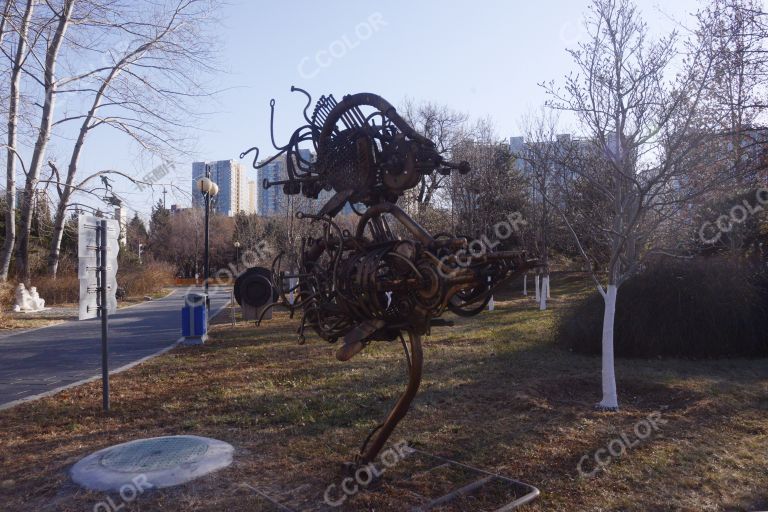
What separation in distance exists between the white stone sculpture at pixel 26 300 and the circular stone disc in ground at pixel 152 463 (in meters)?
22.6

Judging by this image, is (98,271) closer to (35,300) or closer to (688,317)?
(688,317)

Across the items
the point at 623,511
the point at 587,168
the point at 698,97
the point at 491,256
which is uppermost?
the point at 698,97

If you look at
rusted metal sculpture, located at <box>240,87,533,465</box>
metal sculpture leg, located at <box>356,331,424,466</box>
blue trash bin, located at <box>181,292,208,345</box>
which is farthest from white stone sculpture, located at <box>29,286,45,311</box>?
metal sculpture leg, located at <box>356,331,424,466</box>

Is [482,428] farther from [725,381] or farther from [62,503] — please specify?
[725,381]

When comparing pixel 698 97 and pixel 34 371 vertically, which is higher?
pixel 698 97

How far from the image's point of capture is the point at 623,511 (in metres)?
5.03

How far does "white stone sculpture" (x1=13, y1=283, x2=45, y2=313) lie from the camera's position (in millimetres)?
25781

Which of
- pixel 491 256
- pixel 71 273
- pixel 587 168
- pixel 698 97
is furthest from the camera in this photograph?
pixel 71 273

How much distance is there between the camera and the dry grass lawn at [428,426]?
5316 millimetres

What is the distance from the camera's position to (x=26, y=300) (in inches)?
1029

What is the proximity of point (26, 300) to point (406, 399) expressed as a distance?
26.3 metres

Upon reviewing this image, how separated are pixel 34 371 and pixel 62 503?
8.15 metres

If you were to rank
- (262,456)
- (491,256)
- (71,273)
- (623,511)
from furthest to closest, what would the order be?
(71,273)
(262,456)
(623,511)
(491,256)

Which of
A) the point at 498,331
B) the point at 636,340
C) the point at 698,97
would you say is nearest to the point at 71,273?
the point at 498,331
